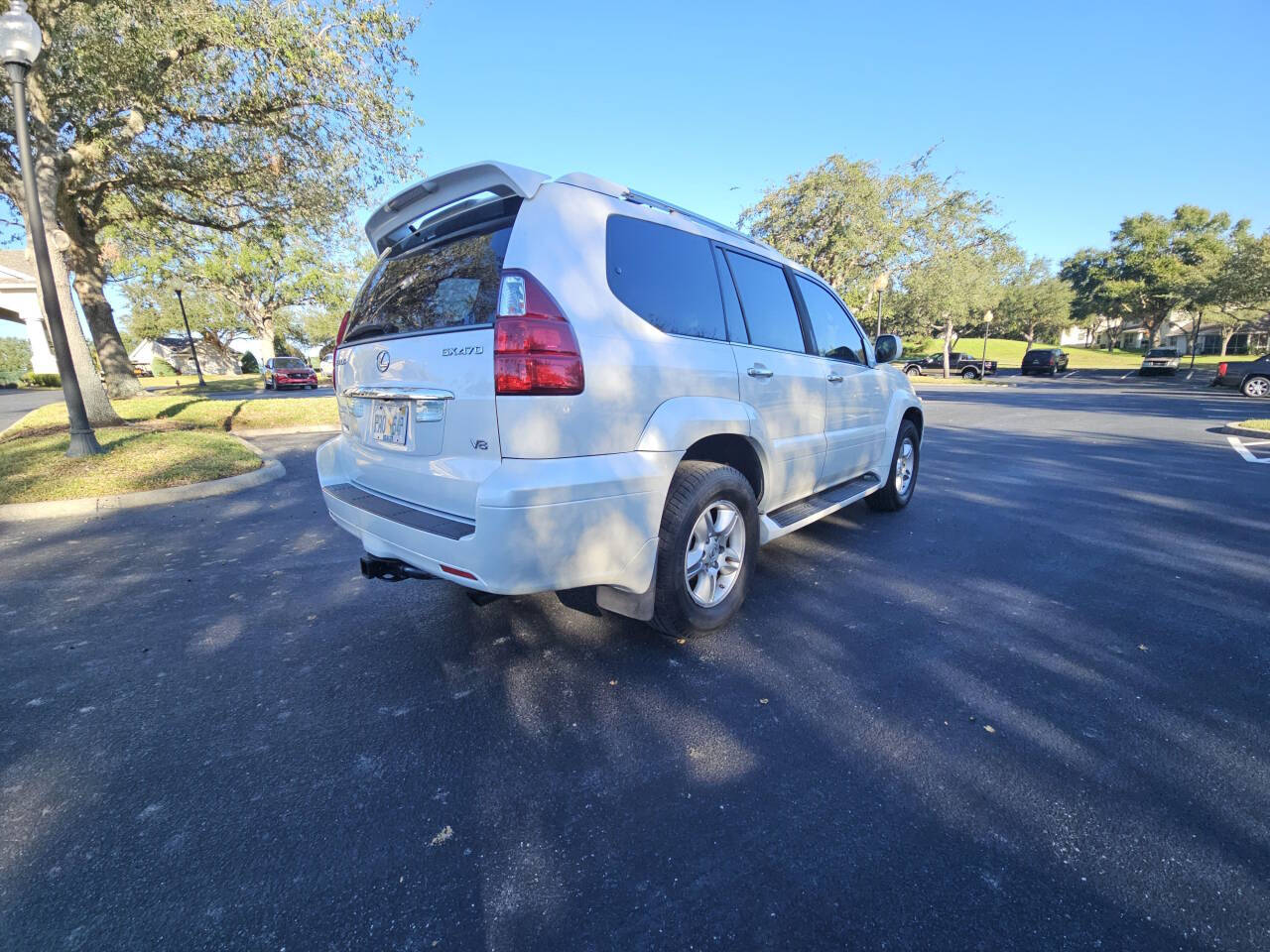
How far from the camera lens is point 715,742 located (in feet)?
6.94

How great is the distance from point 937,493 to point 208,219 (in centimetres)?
1605

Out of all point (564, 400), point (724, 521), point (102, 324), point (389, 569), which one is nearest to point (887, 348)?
point (724, 521)

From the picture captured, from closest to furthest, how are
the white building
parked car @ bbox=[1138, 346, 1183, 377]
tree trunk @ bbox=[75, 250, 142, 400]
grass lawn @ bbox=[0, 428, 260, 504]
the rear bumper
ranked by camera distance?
1. the rear bumper
2. grass lawn @ bbox=[0, 428, 260, 504]
3. tree trunk @ bbox=[75, 250, 142, 400]
4. parked car @ bbox=[1138, 346, 1183, 377]
5. the white building

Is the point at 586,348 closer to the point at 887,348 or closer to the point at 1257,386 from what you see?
the point at 887,348

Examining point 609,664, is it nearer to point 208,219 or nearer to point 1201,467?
point 1201,467

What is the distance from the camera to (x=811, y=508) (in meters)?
3.61

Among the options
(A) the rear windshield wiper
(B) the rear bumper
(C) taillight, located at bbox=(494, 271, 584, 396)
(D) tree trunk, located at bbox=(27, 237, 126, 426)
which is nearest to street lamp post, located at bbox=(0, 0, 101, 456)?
(D) tree trunk, located at bbox=(27, 237, 126, 426)

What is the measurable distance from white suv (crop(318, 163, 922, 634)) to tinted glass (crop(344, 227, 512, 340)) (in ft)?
0.04

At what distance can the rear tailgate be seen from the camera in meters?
2.17

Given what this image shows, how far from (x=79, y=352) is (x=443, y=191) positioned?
892 centimetres

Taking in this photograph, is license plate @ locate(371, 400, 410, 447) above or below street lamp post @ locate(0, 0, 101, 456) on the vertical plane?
below

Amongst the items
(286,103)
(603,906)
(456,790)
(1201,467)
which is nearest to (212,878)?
(456,790)

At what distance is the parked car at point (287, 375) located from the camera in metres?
25.1

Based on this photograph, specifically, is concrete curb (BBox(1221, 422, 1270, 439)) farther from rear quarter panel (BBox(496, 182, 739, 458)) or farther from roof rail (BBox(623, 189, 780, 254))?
rear quarter panel (BBox(496, 182, 739, 458))
